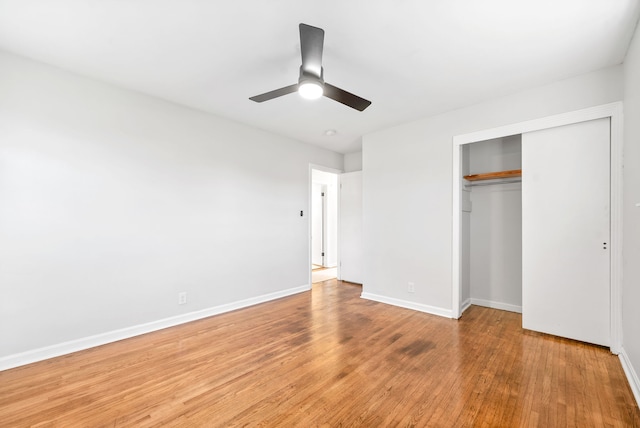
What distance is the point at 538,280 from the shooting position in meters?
2.96

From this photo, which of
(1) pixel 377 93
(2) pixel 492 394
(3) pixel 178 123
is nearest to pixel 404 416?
(2) pixel 492 394

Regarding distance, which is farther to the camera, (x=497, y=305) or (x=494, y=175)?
(x=497, y=305)

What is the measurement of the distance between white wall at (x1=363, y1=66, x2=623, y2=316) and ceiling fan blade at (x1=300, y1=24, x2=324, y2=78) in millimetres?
2205

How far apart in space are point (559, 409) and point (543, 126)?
8.30 ft

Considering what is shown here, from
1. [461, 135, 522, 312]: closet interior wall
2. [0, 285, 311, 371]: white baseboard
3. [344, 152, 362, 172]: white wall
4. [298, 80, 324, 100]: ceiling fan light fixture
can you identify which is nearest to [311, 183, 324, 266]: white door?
[344, 152, 362, 172]: white wall

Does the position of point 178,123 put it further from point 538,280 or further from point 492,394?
point 538,280

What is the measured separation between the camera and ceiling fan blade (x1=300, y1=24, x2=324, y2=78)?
6.30 ft

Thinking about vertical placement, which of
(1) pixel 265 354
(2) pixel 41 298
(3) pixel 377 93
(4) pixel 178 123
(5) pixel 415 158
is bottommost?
(1) pixel 265 354

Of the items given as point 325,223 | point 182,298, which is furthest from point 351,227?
point 182,298

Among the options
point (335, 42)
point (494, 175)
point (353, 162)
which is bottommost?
point (494, 175)

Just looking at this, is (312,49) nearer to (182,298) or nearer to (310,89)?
(310,89)

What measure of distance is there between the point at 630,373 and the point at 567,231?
124 centimetres

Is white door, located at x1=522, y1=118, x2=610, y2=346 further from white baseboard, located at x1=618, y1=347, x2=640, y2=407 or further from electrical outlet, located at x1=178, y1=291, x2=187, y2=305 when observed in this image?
electrical outlet, located at x1=178, y1=291, x2=187, y2=305

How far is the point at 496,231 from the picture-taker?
3.84 m
